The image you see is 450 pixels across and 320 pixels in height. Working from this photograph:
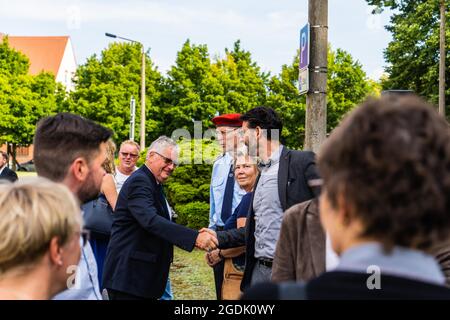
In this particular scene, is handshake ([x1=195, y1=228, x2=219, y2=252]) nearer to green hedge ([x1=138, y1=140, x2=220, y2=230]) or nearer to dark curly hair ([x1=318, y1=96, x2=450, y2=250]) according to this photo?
dark curly hair ([x1=318, y1=96, x2=450, y2=250])

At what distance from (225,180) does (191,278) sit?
3.58 metres

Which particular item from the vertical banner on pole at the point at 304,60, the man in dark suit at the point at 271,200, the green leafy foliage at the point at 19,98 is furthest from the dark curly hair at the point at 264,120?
the green leafy foliage at the point at 19,98

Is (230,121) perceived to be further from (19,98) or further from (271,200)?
(19,98)

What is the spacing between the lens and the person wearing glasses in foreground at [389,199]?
1.35 m

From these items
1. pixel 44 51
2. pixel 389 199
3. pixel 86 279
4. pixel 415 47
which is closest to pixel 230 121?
pixel 86 279

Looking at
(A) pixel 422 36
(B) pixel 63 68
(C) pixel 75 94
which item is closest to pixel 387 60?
(A) pixel 422 36

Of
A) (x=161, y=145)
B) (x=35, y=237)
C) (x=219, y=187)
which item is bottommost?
(x=35, y=237)

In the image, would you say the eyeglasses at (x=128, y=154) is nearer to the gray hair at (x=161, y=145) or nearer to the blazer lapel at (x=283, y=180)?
the gray hair at (x=161, y=145)

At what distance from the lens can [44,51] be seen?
9462 centimetres

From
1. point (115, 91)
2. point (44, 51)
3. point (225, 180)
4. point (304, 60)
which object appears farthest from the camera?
point (44, 51)

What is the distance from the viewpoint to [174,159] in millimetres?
5441

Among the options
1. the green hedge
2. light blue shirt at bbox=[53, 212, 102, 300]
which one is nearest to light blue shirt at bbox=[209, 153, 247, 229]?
light blue shirt at bbox=[53, 212, 102, 300]

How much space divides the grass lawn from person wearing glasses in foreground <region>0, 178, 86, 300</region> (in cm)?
647
